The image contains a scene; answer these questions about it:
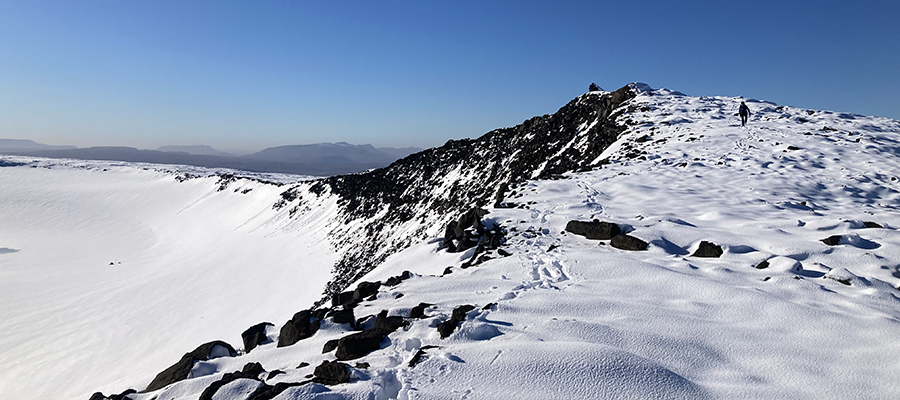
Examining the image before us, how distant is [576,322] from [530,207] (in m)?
7.00

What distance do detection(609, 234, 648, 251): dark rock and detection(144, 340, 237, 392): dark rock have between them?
8.16m

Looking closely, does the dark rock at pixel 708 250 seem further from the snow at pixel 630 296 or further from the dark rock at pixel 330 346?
the dark rock at pixel 330 346

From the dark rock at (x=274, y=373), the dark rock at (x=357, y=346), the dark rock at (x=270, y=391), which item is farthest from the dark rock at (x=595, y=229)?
the dark rock at (x=270, y=391)

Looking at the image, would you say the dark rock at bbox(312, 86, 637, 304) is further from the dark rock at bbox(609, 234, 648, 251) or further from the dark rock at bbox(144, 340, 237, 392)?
the dark rock at bbox(144, 340, 237, 392)

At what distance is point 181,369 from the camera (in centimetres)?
705

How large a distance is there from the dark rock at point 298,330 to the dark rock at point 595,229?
6.42 metres

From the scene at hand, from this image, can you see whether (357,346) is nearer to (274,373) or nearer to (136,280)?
(274,373)

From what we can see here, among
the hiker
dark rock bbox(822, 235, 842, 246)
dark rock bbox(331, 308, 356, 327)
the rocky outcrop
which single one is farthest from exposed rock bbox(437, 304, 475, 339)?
the hiker

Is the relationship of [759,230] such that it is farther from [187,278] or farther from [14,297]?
[14,297]

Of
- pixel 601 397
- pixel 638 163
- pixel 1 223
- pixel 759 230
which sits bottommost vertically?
pixel 1 223

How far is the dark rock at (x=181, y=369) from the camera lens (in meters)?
6.82

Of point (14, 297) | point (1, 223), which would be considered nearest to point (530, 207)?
point (14, 297)

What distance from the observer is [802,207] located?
35.6ft

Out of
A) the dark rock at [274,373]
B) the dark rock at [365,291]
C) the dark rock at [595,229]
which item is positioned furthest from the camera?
the dark rock at [595,229]
